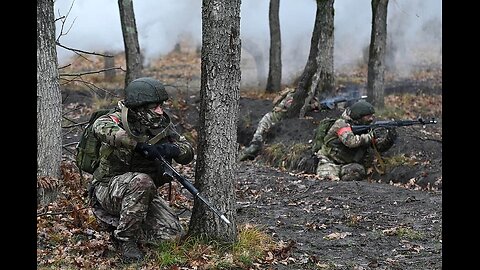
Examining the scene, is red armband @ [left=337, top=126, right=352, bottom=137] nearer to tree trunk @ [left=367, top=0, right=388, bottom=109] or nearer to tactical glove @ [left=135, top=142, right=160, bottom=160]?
tree trunk @ [left=367, top=0, right=388, bottom=109]

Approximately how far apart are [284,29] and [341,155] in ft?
49.6

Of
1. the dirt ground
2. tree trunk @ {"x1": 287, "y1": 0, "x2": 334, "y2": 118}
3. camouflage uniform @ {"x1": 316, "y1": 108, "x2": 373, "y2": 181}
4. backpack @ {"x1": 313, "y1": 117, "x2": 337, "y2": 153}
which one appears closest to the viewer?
the dirt ground

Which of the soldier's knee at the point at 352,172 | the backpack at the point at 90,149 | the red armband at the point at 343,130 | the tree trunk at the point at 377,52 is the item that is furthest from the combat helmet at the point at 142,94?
the tree trunk at the point at 377,52

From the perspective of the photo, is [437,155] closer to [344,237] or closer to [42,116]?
[344,237]

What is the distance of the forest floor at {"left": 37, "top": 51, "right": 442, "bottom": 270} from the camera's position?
22.2 ft

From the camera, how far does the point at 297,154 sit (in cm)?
1442

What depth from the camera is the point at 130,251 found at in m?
6.43

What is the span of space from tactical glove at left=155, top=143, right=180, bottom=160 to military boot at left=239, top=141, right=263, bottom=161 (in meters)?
9.21

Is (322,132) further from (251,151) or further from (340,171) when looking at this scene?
(251,151)

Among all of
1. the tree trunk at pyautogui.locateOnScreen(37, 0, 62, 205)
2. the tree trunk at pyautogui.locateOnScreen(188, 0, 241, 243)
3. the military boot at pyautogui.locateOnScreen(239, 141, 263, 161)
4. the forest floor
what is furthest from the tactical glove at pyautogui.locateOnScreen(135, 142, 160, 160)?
the military boot at pyautogui.locateOnScreen(239, 141, 263, 161)

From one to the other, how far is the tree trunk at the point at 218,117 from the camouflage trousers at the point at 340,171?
5.96 m

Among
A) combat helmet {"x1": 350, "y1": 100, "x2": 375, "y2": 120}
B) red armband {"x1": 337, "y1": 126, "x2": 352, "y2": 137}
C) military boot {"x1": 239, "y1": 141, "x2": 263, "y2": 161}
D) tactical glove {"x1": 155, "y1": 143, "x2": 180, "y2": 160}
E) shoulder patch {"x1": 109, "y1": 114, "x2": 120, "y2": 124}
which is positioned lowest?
military boot {"x1": 239, "y1": 141, "x2": 263, "y2": 161}

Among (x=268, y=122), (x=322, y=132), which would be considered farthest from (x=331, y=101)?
(x=322, y=132)
